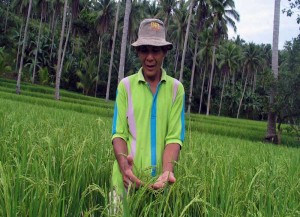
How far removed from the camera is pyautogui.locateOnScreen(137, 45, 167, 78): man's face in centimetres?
208

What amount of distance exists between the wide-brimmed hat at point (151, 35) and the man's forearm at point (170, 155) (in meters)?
0.54

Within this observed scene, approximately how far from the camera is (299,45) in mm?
20016

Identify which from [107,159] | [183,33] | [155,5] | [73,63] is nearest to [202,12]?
[183,33]

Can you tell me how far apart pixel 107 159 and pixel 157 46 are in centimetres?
122

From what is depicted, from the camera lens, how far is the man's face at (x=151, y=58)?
6.83 feet

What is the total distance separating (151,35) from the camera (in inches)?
81.4

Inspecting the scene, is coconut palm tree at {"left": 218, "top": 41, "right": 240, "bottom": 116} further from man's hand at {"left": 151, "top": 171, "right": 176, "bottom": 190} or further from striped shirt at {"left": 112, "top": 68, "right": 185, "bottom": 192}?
man's hand at {"left": 151, "top": 171, "right": 176, "bottom": 190}

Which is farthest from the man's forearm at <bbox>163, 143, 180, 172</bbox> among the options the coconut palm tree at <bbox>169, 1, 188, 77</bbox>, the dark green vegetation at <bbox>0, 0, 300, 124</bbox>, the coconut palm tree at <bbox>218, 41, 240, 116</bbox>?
the coconut palm tree at <bbox>218, 41, 240, 116</bbox>

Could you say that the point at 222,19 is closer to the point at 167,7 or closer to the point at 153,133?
the point at 167,7

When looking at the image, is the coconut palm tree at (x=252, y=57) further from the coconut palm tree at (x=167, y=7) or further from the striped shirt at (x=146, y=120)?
the striped shirt at (x=146, y=120)

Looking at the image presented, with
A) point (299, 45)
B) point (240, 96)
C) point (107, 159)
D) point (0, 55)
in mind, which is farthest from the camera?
point (240, 96)

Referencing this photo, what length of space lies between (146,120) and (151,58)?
0.33 meters

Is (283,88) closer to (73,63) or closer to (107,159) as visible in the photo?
(107,159)

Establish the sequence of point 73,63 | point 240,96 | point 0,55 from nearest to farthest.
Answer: point 0,55, point 73,63, point 240,96
